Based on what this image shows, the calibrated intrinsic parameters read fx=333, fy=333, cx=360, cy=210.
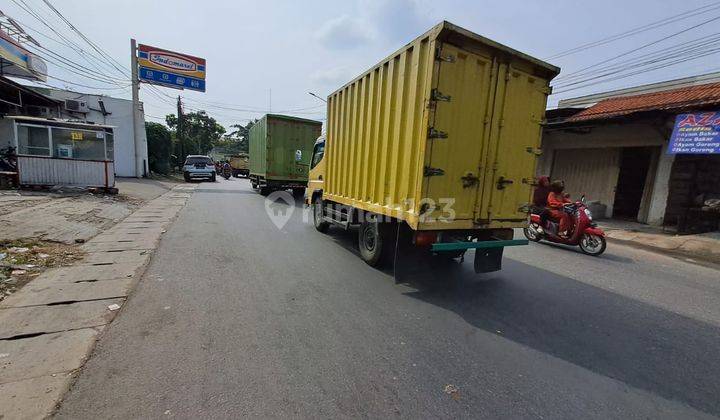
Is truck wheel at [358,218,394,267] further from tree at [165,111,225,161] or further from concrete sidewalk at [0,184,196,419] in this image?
tree at [165,111,225,161]

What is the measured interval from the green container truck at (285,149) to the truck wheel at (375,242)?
9119 millimetres

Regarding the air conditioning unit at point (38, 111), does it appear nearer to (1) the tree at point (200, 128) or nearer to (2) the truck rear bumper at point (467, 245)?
(2) the truck rear bumper at point (467, 245)

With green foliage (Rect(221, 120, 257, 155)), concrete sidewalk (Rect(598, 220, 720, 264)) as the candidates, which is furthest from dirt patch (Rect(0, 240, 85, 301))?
green foliage (Rect(221, 120, 257, 155))

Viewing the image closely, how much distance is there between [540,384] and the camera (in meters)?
2.49

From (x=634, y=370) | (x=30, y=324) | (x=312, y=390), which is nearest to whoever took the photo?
(x=312, y=390)

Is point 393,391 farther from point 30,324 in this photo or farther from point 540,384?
point 30,324

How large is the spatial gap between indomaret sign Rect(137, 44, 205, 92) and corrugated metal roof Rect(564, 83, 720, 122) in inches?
912

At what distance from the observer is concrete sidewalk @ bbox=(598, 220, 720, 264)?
7.68m

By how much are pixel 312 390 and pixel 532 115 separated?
4269 millimetres

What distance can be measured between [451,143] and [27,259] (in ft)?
19.4

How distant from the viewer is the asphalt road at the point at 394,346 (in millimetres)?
2205

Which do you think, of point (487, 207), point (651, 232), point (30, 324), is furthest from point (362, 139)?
point (651, 232)

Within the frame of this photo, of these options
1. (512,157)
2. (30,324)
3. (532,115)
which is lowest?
(30,324)

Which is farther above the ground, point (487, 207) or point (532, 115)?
point (532, 115)
